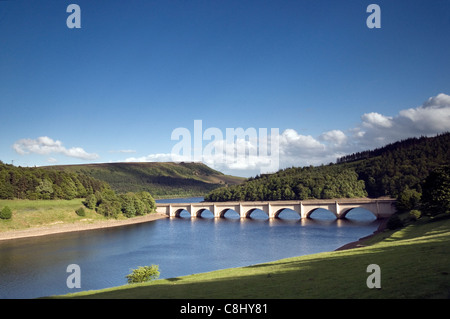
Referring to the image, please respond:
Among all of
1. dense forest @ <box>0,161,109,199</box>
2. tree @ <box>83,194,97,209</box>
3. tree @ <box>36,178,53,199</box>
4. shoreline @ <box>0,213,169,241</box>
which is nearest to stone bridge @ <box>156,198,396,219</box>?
shoreline @ <box>0,213,169,241</box>

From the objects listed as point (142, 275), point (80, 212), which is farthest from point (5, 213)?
point (142, 275)

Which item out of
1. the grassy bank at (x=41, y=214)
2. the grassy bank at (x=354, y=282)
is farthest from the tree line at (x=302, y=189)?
the grassy bank at (x=354, y=282)

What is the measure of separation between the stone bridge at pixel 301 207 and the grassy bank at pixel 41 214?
3936 centimetres

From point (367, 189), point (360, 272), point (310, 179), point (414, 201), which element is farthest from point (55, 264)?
point (367, 189)

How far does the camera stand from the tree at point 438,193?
173 feet

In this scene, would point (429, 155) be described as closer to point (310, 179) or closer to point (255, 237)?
point (310, 179)

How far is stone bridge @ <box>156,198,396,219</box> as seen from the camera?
104875 mm

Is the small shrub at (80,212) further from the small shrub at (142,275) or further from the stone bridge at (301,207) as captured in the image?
the small shrub at (142,275)

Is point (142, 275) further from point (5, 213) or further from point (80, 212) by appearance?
point (80, 212)

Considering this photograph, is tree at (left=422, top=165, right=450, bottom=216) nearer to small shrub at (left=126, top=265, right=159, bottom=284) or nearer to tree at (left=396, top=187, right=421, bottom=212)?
tree at (left=396, top=187, right=421, bottom=212)

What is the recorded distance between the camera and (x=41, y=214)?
9981 centimetres

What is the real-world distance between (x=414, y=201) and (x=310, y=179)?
6951 cm

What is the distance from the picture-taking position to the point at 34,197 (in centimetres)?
11244

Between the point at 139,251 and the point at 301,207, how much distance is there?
6845 centimetres
